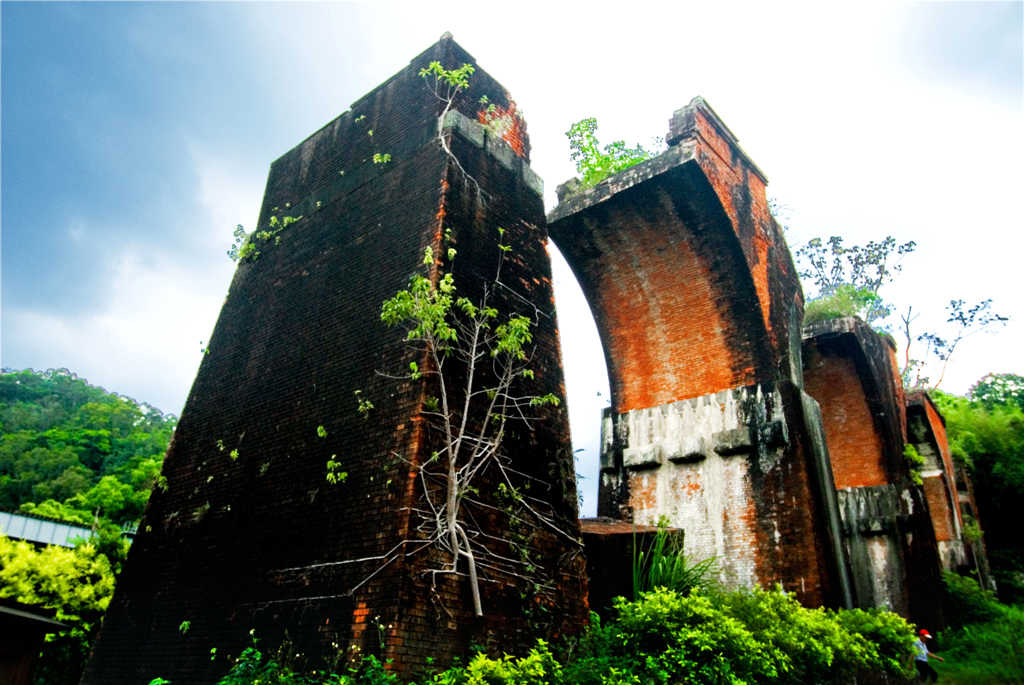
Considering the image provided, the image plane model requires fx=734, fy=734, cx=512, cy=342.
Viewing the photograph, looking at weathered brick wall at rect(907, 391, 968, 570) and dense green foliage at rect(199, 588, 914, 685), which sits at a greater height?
weathered brick wall at rect(907, 391, 968, 570)

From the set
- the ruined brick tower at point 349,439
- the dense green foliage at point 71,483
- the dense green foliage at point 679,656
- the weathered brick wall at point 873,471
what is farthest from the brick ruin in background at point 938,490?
the dense green foliage at point 71,483

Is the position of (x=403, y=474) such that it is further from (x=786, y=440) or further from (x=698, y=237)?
(x=698, y=237)

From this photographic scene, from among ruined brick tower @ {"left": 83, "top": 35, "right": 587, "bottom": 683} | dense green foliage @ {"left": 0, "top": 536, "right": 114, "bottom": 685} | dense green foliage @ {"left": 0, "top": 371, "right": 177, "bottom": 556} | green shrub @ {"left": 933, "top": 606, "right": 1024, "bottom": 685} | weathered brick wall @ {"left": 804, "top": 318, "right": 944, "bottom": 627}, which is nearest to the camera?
ruined brick tower @ {"left": 83, "top": 35, "right": 587, "bottom": 683}

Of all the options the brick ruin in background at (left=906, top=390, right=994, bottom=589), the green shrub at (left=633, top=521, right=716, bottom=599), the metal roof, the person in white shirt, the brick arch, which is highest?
the brick arch

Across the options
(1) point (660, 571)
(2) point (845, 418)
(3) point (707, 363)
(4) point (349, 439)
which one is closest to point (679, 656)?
(1) point (660, 571)

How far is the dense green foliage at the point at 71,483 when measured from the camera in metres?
→ 9.98

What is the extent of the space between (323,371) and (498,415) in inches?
76.5

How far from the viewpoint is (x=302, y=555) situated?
6.08 metres

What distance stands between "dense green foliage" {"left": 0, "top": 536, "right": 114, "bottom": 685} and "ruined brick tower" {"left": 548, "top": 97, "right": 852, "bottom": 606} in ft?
24.2

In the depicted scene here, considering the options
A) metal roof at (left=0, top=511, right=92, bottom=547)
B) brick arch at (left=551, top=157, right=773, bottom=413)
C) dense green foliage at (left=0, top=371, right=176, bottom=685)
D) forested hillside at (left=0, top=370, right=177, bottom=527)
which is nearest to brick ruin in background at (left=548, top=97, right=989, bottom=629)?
brick arch at (left=551, top=157, right=773, bottom=413)

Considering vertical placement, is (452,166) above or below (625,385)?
above

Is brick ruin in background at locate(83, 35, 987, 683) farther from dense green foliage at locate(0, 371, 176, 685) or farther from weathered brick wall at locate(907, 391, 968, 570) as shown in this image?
dense green foliage at locate(0, 371, 176, 685)

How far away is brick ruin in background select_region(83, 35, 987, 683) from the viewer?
6004 millimetres

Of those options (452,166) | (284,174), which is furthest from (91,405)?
(452,166)
